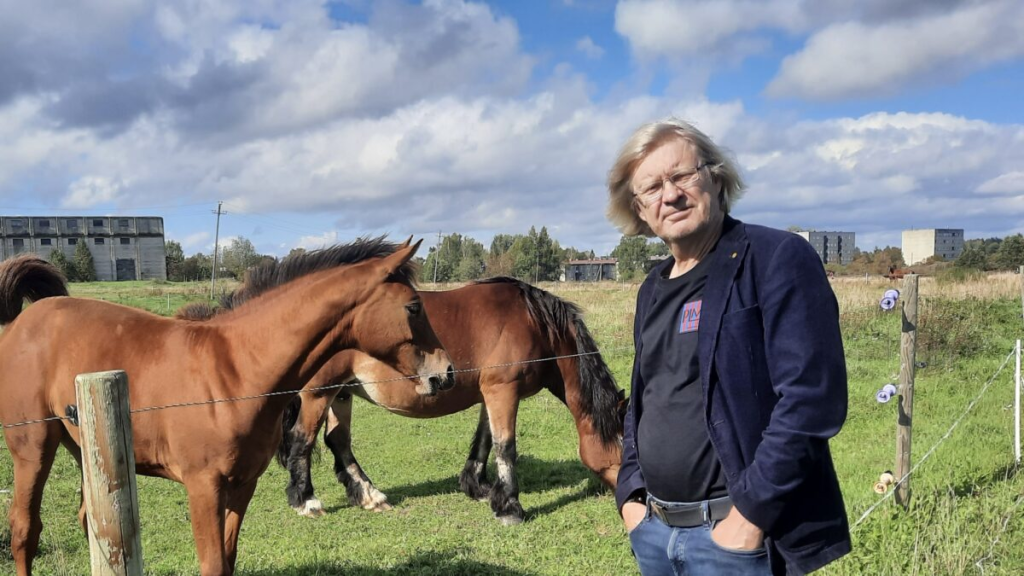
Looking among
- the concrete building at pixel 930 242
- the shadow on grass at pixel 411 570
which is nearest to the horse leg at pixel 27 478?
the shadow on grass at pixel 411 570

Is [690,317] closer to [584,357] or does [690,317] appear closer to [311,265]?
[311,265]

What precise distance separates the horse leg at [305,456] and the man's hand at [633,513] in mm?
4698

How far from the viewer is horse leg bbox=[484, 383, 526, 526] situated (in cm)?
574

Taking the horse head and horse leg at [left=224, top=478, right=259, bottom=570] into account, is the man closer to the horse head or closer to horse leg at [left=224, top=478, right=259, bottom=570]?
the horse head

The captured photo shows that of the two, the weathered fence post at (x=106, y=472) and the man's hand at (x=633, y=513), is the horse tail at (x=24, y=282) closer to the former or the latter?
the weathered fence post at (x=106, y=472)

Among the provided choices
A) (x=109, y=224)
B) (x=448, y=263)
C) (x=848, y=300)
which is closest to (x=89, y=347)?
(x=848, y=300)

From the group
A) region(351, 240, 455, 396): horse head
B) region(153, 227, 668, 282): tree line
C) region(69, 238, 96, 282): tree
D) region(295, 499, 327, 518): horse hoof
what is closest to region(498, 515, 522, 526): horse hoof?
region(295, 499, 327, 518): horse hoof

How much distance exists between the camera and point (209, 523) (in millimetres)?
3205

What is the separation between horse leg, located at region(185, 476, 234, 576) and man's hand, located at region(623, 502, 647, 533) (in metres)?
2.26

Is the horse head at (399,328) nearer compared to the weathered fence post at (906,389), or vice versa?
the horse head at (399,328)

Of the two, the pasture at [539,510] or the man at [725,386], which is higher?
the man at [725,386]

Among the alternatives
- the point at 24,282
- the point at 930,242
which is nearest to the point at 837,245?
the point at 930,242

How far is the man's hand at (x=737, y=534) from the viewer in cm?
158

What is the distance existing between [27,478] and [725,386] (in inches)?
161
